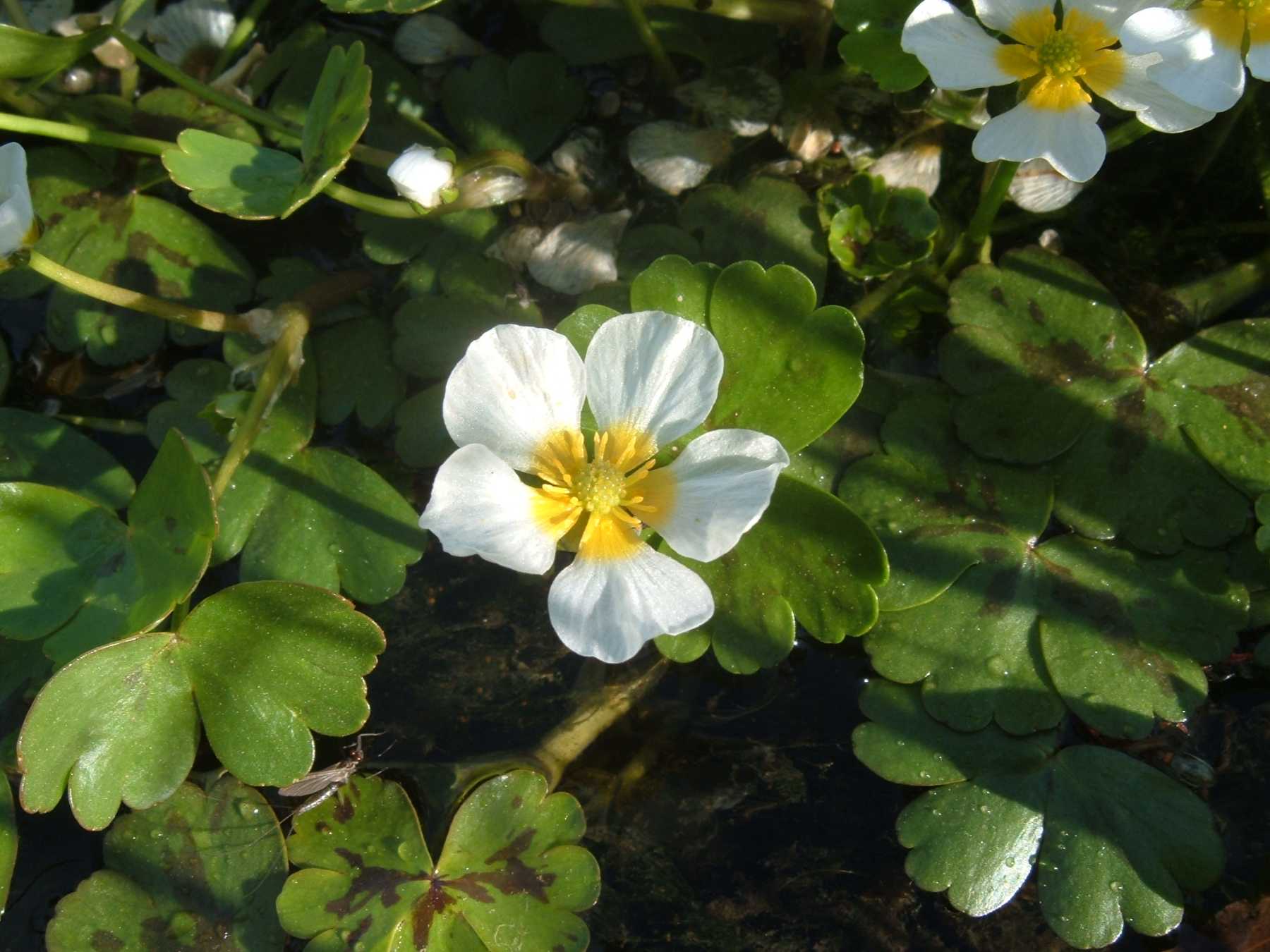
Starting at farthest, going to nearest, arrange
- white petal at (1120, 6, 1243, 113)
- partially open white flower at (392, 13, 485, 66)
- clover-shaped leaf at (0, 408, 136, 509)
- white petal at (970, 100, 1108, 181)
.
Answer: partially open white flower at (392, 13, 485, 66), clover-shaped leaf at (0, 408, 136, 509), white petal at (970, 100, 1108, 181), white petal at (1120, 6, 1243, 113)

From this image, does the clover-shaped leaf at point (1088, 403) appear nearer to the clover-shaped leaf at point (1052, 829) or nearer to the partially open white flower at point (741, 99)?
the clover-shaped leaf at point (1052, 829)

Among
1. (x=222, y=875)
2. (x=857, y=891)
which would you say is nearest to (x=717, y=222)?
(x=857, y=891)

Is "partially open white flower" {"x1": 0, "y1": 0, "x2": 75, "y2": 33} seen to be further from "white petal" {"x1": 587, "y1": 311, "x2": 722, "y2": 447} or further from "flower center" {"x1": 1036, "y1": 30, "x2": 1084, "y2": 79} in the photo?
"flower center" {"x1": 1036, "y1": 30, "x2": 1084, "y2": 79}

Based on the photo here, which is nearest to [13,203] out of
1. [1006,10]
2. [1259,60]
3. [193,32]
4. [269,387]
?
[269,387]

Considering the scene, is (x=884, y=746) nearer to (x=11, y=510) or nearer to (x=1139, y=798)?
(x=1139, y=798)

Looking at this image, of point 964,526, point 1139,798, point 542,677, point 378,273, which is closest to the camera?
point 1139,798

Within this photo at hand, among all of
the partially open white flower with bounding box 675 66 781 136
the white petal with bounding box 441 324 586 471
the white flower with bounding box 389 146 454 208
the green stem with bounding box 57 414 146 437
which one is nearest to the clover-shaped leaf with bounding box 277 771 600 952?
the white petal with bounding box 441 324 586 471

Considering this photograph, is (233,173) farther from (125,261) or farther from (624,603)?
(624,603)
